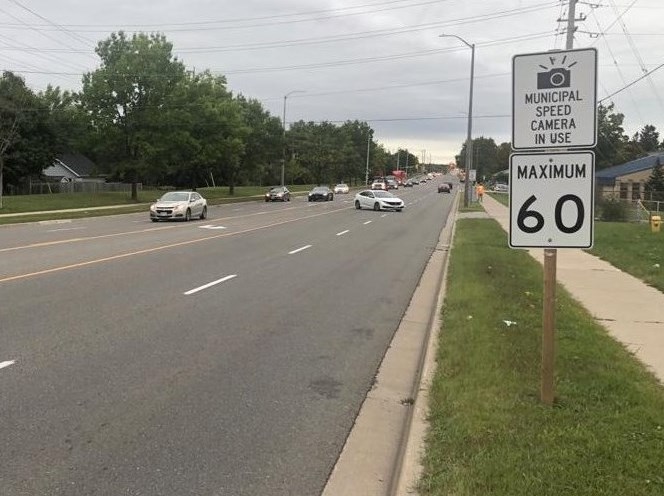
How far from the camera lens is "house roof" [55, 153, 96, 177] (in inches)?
3127

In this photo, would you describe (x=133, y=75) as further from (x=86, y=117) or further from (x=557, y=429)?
(x=557, y=429)

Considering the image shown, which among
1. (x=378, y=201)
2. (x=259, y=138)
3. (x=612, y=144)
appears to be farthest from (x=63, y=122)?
(x=612, y=144)

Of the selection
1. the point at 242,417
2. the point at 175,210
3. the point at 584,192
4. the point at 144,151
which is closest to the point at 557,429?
the point at 584,192

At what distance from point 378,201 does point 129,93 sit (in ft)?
58.4

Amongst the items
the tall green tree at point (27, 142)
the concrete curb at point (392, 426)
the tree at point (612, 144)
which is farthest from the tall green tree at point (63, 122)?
the tree at point (612, 144)

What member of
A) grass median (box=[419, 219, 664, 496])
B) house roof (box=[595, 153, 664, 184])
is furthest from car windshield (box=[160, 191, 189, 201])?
house roof (box=[595, 153, 664, 184])

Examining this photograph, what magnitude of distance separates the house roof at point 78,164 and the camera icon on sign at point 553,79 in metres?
80.0

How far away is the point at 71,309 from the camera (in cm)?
904

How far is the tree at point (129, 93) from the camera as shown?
43.5 m

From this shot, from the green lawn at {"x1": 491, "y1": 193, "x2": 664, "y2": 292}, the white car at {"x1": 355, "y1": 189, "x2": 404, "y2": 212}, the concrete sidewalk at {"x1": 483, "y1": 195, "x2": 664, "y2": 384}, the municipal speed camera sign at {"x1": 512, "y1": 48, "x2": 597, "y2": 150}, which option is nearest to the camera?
the municipal speed camera sign at {"x1": 512, "y1": 48, "x2": 597, "y2": 150}

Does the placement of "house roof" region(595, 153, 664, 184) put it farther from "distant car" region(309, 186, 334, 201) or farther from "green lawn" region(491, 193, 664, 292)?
"green lawn" region(491, 193, 664, 292)

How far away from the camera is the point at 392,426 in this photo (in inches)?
209

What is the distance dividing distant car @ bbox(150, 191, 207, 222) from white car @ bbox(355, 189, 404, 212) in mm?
13933

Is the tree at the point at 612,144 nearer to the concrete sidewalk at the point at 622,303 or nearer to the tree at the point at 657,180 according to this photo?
the tree at the point at 657,180
